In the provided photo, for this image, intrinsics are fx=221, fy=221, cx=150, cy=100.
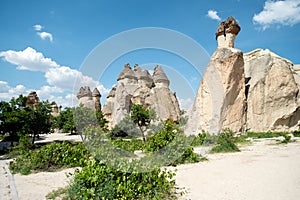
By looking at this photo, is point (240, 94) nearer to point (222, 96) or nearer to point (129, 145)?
point (222, 96)

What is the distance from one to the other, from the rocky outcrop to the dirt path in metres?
11.3

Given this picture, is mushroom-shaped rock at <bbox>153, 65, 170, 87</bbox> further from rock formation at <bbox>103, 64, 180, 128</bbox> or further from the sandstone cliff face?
the sandstone cliff face

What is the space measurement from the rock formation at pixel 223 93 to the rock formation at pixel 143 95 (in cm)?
937

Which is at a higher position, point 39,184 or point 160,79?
point 160,79

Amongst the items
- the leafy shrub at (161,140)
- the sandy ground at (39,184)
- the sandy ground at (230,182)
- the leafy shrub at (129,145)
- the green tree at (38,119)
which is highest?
the green tree at (38,119)

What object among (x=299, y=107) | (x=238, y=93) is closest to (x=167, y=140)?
(x=238, y=93)

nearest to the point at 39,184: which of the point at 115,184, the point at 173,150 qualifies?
the point at 115,184

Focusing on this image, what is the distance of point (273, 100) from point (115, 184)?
17695mm

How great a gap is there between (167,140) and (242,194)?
13.6ft

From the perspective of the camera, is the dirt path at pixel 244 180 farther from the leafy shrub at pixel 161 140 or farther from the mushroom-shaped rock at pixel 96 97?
the mushroom-shaped rock at pixel 96 97

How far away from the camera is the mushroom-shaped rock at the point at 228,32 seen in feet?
61.2

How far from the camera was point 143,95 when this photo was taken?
29484 mm

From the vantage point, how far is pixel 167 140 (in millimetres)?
8117

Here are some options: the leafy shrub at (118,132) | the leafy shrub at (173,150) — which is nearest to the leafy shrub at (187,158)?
the leafy shrub at (173,150)
